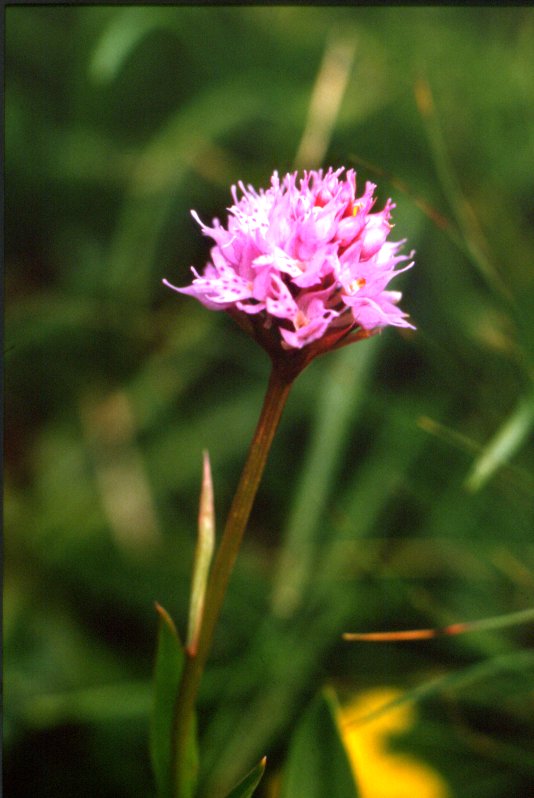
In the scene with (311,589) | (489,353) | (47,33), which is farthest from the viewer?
(47,33)

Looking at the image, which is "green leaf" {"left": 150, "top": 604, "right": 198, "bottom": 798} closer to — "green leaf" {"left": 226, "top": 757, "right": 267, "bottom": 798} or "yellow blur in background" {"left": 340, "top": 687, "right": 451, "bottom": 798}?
"green leaf" {"left": 226, "top": 757, "right": 267, "bottom": 798}

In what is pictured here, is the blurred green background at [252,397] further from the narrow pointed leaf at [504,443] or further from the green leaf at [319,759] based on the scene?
the green leaf at [319,759]

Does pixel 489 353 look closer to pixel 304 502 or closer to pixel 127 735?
pixel 304 502

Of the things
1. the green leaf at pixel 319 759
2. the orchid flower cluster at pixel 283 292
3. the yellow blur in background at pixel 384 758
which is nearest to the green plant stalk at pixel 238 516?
the orchid flower cluster at pixel 283 292

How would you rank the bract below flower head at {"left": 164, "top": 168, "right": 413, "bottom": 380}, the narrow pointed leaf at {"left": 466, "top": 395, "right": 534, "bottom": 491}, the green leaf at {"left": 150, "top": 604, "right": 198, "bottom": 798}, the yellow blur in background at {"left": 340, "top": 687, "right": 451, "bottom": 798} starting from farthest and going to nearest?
the yellow blur in background at {"left": 340, "top": 687, "right": 451, "bottom": 798}, the narrow pointed leaf at {"left": 466, "top": 395, "right": 534, "bottom": 491}, the green leaf at {"left": 150, "top": 604, "right": 198, "bottom": 798}, the bract below flower head at {"left": 164, "top": 168, "right": 413, "bottom": 380}

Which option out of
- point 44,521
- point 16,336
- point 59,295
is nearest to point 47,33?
point 59,295

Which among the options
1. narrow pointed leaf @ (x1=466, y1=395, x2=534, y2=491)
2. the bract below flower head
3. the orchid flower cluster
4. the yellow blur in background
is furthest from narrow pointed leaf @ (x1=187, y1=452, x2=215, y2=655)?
the yellow blur in background

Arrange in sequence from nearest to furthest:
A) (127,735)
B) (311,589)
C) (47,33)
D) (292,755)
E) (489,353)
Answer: (292,755) → (127,735) → (311,589) → (489,353) → (47,33)

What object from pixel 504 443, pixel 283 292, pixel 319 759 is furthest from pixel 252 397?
pixel 283 292
